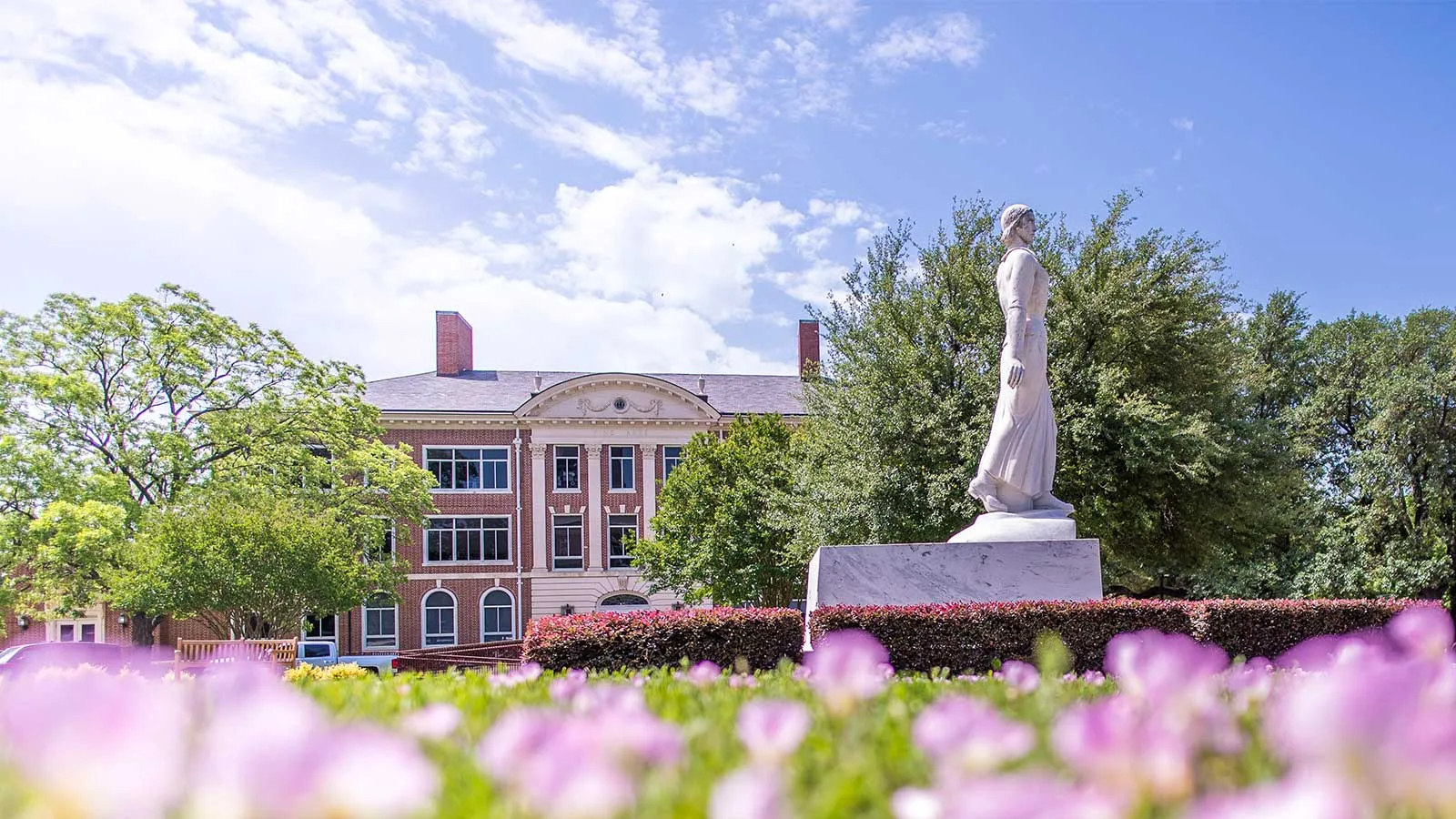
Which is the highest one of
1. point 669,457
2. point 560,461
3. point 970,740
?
point 669,457

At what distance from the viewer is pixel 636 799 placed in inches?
58.6

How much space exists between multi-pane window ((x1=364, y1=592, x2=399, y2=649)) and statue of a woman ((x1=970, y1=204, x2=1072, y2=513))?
3510 centimetres

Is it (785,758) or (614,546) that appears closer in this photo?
(785,758)

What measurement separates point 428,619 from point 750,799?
4430cm

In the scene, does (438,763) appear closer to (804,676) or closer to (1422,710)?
(1422,710)

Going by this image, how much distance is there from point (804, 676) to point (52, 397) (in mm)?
29371

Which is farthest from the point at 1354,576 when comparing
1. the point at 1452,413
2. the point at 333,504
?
the point at 333,504

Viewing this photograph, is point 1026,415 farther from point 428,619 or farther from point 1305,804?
point 428,619

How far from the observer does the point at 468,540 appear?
4412 cm

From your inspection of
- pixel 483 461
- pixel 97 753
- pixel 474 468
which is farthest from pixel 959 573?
pixel 474 468

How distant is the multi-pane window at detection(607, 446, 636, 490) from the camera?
45125mm

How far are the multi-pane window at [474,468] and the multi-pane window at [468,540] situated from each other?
139cm

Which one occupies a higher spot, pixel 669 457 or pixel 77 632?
pixel 669 457

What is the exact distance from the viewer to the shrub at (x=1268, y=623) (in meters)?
11.0
